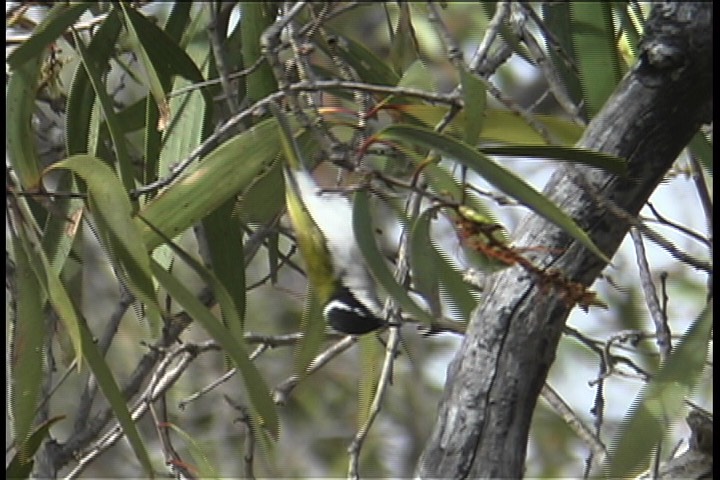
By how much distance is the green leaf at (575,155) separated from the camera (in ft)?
2.75

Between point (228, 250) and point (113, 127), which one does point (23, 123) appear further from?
point (228, 250)

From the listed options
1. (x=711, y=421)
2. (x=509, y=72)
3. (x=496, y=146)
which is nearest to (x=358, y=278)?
(x=496, y=146)

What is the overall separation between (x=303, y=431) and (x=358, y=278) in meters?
2.57

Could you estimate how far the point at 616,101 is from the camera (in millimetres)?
919

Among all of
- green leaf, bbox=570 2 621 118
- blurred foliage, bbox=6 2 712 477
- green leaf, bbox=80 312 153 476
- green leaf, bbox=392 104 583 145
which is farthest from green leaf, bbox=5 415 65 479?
green leaf, bbox=570 2 621 118

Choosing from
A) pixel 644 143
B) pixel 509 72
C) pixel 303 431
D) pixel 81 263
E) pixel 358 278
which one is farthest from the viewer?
pixel 303 431

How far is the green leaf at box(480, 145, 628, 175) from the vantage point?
0.84 m

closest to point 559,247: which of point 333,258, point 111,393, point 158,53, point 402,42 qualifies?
point 333,258

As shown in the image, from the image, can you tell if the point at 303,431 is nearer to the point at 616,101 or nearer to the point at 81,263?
the point at 81,263

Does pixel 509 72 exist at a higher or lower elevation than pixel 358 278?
higher

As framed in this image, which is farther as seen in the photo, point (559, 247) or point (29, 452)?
point (29, 452)

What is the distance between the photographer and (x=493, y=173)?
0.83 metres

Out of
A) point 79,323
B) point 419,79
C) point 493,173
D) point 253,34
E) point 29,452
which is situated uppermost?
point 253,34

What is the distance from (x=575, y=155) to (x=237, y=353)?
1.04ft
